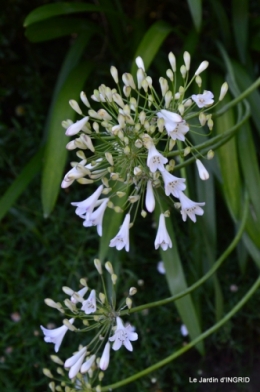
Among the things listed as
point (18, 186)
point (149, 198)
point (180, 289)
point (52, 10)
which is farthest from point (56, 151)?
point (149, 198)

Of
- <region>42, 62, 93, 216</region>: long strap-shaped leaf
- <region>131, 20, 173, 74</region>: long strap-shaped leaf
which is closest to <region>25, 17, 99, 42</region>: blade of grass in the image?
<region>42, 62, 93, 216</region>: long strap-shaped leaf

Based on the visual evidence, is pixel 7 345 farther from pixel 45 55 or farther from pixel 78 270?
pixel 45 55

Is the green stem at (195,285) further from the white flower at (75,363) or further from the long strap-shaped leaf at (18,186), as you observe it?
the long strap-shaped leaf at (18,186)

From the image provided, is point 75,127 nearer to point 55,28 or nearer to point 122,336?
point 122,336

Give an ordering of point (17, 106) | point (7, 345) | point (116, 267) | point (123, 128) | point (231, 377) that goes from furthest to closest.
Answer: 1. point (17, 106)
2. point (231, 377)
3. point (7, 345)
4. point (116, 267)
5. point (123, 128)

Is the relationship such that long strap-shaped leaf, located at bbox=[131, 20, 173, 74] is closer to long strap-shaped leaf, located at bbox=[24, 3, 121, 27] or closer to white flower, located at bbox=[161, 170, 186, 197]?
long strap-shaped leaf, located at bbox=[24, 3, 121, 27]

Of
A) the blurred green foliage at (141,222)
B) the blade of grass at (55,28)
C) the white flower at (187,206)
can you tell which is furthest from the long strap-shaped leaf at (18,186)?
the white flower at (187,206)

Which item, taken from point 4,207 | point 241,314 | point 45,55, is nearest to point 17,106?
point 45,55

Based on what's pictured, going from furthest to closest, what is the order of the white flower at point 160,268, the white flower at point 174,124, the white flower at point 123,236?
the white flower at point 160,268 < the white flower at point 123,236 < the white flower at point 174,124
